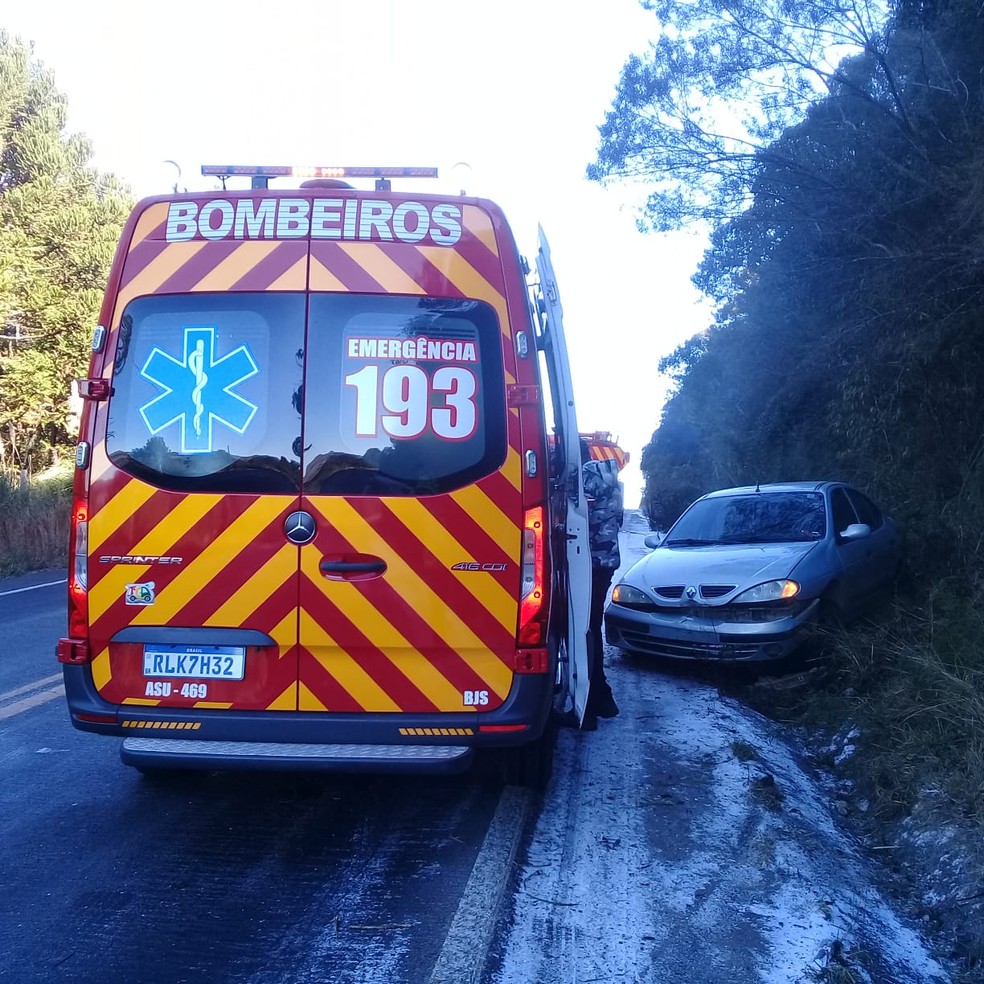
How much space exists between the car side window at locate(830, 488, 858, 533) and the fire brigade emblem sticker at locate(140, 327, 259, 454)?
18.9 ft

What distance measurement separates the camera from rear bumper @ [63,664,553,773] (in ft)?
13.3

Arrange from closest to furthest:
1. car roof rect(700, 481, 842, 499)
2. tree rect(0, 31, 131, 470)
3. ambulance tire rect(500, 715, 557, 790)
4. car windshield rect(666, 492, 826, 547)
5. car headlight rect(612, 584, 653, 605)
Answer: ambulance tire rect(500, 715, 557, 790), car headlight rect(612, 584, 653, 605), car windshield rect(666, 492, 826, 547), car roof rect(700, 481, 842, 499), tree rect(0, 31, 131, 470)

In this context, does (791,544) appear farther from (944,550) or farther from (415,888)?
(415,888)

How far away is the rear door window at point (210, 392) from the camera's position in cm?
418

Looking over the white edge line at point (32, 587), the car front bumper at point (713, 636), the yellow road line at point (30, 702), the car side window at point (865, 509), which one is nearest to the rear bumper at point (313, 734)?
the yellow road line at point (30, 702)

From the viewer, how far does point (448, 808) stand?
4.93 metres

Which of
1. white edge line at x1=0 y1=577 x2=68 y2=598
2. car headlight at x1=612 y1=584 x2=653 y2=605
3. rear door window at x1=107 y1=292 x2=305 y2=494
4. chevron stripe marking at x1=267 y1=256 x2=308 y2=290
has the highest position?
chevron stripe marking at x1=267 y1=256 x2=308 y2=290

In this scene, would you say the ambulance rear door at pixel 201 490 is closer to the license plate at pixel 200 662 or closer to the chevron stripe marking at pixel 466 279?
the license plate at pixel 200 662

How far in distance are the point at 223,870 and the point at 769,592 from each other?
4.49 metres

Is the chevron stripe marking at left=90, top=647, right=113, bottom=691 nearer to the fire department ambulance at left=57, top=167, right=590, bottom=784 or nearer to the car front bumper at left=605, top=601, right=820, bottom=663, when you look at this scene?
the fire department ambulance at left=57, top=167, right=590, bottom=784

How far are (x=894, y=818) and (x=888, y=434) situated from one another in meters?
8.16

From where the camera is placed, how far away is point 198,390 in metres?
4.21

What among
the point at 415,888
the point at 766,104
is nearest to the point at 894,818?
the point at 415,888

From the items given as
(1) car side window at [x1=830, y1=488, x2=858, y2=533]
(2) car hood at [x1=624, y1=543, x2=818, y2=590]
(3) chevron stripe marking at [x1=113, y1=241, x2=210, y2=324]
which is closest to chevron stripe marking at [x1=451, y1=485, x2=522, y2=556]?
(3) chevron stripe marking at [x1=113, y1=241, x2=210, y2=324]
